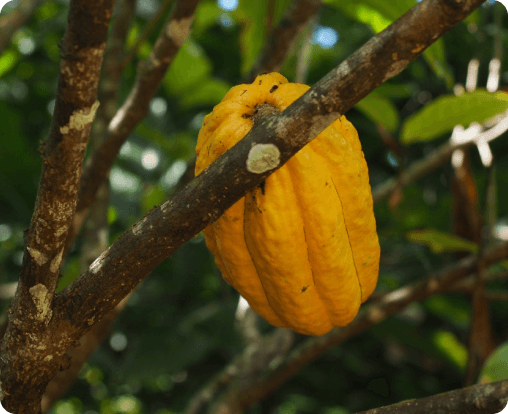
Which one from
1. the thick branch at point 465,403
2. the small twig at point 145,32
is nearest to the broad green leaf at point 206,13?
the small twig at point 145,32

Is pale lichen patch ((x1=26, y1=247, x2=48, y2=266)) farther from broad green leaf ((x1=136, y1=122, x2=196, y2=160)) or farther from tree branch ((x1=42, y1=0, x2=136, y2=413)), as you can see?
broad green leaf ((x1=136, y1=122, x2=196, y2=160))

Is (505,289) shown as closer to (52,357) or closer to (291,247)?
(291,247)

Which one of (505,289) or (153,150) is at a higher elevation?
(153,150)

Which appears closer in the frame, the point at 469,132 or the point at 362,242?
the point at 362,242

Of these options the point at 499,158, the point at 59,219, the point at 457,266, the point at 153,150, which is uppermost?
the point at 153,150

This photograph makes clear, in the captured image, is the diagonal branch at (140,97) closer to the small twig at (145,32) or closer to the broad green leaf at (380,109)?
the small twig at (145,32)

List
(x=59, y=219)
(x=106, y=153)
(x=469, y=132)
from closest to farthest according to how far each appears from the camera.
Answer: (x=59, y=219) → (x=106, y=153) → (x=469, y=132)

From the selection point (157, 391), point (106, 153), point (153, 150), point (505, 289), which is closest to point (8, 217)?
point (153, 150)

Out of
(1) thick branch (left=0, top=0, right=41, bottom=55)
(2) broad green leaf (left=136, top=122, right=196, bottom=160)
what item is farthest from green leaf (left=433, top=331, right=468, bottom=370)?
(1) thick branch (left=0, top=0, right=41, bottom=55)
